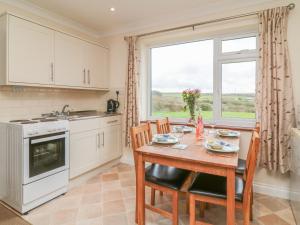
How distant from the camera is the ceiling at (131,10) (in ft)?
8.53

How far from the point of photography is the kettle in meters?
3.58

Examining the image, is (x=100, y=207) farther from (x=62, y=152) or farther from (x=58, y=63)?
(x=58, y=63)

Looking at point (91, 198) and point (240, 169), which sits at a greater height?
point (240, 169)

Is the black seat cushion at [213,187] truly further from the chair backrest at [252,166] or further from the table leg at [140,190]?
the table leg at [140,190]

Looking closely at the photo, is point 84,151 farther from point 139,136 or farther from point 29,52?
point 29,52

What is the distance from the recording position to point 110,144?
3.32 meters

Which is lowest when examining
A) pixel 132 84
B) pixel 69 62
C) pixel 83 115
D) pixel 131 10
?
pixel 83 115

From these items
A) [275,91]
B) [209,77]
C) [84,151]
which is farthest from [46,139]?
[275,91]

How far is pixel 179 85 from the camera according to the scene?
10.9ft

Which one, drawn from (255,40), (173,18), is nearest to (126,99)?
(173,18)

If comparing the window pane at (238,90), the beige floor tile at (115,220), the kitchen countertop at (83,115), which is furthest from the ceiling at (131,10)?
the beige floor tile at (115,220)

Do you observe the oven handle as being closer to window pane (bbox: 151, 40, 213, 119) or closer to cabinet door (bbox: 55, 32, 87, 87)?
cabinet door (bbox: 55, 32, 87, 87)

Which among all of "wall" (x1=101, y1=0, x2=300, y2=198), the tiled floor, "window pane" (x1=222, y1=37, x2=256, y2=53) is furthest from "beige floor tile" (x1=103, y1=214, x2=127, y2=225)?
"window pane" (x1=222, y1=37, x2=256, y2=53)

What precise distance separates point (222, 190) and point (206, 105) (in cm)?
175
